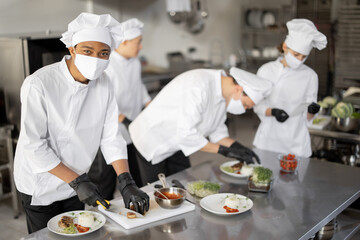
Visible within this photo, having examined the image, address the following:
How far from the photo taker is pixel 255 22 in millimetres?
6820

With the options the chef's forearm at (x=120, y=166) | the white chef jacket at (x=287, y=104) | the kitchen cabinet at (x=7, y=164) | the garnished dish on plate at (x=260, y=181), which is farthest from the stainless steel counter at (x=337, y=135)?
the kitchen cabinet at (x=7, y=164)

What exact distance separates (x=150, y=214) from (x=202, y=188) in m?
0.36

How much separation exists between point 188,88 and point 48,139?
0.85 metres

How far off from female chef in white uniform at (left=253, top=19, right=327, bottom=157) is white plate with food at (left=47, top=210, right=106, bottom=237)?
170 cm

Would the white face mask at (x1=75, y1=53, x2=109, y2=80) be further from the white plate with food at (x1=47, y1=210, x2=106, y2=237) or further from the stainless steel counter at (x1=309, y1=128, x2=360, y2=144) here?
the stainless steel counter at (x1=309, y1=128, x2=360, y2=144)

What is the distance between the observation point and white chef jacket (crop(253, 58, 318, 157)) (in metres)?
3.16

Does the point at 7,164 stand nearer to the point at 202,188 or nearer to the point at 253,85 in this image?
the point at 202,188

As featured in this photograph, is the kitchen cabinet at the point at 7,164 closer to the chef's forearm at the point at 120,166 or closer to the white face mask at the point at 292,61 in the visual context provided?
the chef's forearm at the point at 120,166

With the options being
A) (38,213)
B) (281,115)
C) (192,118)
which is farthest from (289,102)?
(38,213)

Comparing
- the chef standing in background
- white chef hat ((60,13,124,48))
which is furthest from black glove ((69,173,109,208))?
the chef standing in background

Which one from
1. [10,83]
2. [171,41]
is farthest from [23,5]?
[171,41]

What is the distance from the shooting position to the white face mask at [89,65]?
1901mm

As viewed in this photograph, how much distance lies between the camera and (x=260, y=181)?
223 cm

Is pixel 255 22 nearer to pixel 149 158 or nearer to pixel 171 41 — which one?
pixel 171 41
